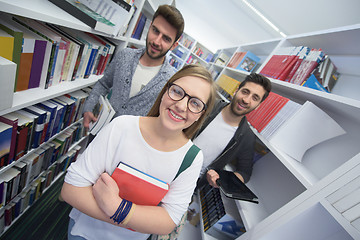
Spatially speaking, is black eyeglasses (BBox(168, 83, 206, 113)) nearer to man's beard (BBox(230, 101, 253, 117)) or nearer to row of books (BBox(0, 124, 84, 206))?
man's beard (BBox(230, 101, 253, 117))

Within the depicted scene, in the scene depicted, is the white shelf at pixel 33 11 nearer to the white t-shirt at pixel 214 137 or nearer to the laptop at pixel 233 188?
the white t-shirt at pixel 214 137

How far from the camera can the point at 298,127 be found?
3.90ft

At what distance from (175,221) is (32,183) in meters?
1.48

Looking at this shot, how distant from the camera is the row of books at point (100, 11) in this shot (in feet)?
3.35

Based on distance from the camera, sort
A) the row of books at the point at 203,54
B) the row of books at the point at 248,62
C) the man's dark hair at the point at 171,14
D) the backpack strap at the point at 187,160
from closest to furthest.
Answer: the backpack strap at the point at 187,160
the man's dark hair at the point at 171,14
the row of books at the point at 248,62
the row of books at the point at 203,54

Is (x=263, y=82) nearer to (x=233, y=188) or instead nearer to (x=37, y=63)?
(x=233, y=188)

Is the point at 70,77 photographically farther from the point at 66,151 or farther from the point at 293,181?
the point at 293,181

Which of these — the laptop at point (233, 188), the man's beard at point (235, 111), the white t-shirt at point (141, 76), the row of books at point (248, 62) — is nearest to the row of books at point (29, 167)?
the white t-shirt at point (141, 76)

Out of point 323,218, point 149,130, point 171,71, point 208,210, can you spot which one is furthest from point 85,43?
point 323,218

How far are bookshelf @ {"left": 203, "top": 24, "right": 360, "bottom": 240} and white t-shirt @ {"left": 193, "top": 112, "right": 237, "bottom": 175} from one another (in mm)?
362

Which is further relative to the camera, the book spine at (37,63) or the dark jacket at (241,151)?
the dark jacket at (241,151)

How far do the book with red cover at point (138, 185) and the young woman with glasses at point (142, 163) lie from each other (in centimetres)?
3

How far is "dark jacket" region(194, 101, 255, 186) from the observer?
1.47 m

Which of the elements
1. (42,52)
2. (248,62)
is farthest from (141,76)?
(248,62)
